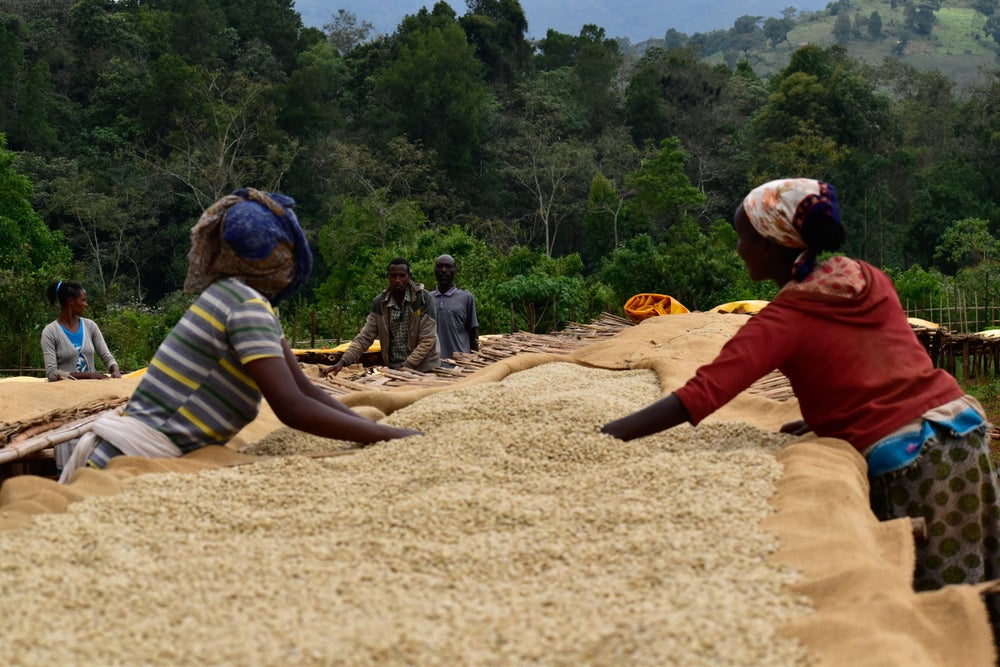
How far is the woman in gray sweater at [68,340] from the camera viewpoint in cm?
579

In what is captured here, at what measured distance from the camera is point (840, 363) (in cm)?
225

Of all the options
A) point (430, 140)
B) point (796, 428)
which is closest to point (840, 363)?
point (796, 428)

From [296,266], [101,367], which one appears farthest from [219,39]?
[296,266]

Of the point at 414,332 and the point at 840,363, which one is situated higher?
the point at 840,363

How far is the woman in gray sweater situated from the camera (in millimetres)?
5785

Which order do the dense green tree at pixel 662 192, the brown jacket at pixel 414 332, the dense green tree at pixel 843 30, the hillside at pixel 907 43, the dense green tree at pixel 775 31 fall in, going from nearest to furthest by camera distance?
the brown jacket at pixel 414 332 < the dense green tree at pixel 662 192 < the hillside at pixel 907 43 < the dense green tree at pixel 843 30 < the dense green tree at pixel 775 31

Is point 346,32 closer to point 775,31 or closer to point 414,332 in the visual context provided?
point 414,332

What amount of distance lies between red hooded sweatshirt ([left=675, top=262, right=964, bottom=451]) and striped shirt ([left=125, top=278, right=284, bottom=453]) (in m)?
0.96

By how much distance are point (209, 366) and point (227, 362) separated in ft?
0.14

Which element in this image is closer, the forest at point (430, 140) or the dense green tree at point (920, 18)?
the forest at point (430, 140)

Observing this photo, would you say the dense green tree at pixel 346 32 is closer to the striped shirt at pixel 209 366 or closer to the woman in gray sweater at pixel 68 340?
the woman in gray sweater at pixel 68 340

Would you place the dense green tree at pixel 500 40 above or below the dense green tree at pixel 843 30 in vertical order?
below

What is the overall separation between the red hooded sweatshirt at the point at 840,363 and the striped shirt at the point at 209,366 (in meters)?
0.96

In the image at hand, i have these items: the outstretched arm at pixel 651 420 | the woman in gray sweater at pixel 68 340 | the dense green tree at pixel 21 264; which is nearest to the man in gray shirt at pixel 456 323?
the woman in gray sweater at pixel 68 340
